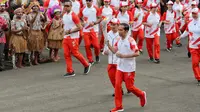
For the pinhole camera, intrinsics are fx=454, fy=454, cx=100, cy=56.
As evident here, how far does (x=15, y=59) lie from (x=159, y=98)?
5.38m

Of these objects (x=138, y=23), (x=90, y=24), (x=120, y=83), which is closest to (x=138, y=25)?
(x=138, y=23)

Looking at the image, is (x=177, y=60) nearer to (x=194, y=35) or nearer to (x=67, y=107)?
(x=194, y=35)

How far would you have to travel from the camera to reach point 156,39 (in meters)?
14.2

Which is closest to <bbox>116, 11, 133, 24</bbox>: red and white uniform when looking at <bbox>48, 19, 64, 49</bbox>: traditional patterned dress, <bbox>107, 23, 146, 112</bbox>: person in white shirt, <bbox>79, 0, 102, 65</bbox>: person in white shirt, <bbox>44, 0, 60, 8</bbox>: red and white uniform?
<bbox>79, 0, 102, 65</bbox>: person in white shirt

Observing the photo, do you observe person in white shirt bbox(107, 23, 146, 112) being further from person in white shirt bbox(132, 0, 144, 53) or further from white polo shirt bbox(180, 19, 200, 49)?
person in white shirt bbox(132, 0, 144, 53)

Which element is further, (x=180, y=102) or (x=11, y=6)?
(x=11, y=6)

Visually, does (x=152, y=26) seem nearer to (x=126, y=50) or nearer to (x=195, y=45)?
(x=195, y=45)

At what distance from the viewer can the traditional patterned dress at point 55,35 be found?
13.9 m

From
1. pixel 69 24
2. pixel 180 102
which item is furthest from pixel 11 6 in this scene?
pixel 180 102

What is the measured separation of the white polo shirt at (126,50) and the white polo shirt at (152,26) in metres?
5.52

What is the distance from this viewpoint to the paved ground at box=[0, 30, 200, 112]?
362 inches

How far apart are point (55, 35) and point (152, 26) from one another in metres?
Result: 3.03

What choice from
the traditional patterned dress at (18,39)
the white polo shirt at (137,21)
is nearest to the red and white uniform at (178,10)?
the white polo shirt at (137,21)

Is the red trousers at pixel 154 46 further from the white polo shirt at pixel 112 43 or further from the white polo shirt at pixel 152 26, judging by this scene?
the white polo shirt at pixel 112 43
